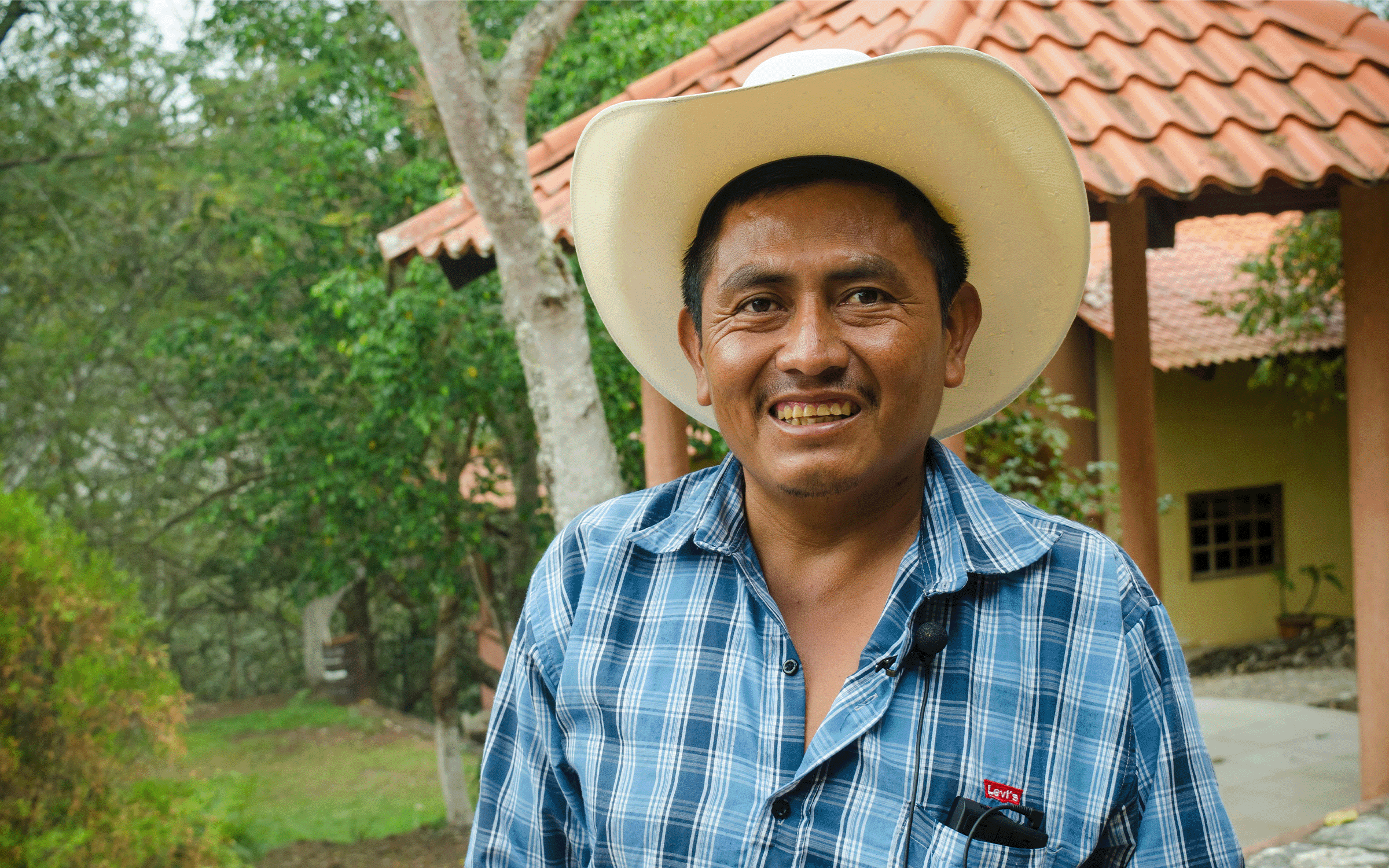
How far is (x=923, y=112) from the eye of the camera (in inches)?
54.8

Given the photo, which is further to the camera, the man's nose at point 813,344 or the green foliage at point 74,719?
the green foliage at point 74,719

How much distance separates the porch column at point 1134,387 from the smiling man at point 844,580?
3.62 metres

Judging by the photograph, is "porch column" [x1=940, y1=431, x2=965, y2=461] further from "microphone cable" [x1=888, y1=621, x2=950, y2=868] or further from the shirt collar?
"microphone cable" [x1=888, y1=621, x2=950, y2=868]

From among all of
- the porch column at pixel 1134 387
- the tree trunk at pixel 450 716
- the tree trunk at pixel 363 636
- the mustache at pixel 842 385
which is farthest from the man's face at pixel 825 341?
the tree trunk at pixel 363 636

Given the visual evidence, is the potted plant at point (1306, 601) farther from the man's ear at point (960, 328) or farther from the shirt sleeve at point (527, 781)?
the shirt sleeve at point (527, 781)

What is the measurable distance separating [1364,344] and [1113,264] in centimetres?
106

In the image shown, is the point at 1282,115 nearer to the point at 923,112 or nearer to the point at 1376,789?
the point at 1376,789

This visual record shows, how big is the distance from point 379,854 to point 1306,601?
9953mm

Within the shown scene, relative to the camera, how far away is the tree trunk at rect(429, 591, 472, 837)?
33.8ft

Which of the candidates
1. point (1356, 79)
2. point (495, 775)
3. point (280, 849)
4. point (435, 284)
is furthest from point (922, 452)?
point (280, 849)

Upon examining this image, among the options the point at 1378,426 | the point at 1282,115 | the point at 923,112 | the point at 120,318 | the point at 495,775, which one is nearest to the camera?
the point at 923,112

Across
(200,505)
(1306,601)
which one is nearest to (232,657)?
(200,505)

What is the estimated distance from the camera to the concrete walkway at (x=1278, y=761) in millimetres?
5488

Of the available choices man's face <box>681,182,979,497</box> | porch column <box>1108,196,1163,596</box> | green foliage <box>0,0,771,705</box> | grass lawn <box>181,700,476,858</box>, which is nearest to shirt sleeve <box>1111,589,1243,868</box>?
man's face <box>681,182,979,497</box>
